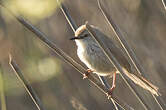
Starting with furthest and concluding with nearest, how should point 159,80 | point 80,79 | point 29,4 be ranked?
point 80,79
point 159,80
point 29,4

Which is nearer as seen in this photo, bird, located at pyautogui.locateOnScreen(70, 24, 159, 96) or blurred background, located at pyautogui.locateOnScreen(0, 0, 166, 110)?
bird, located at pyautogui.locateOnScreen(70, 24, 159, 96)

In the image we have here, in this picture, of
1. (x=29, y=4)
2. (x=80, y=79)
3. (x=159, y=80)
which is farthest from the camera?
(x=80, y=79)

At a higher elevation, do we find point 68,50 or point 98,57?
point 68,50

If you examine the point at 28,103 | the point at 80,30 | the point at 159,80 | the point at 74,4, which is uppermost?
the point at 74,4

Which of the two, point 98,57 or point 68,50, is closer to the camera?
point 98,57

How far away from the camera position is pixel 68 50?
186 inches

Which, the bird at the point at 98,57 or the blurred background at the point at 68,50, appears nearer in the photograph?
the bird at the point at 98,57

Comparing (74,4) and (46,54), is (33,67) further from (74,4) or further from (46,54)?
(74,4)

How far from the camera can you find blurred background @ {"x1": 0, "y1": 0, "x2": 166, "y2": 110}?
423cm

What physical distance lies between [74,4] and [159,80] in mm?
1338

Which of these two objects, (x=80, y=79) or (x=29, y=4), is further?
(x=80, y=79)

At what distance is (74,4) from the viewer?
448 centimetres

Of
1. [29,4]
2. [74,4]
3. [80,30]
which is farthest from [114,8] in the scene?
[29,4]

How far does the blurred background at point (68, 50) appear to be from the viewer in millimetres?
4230
